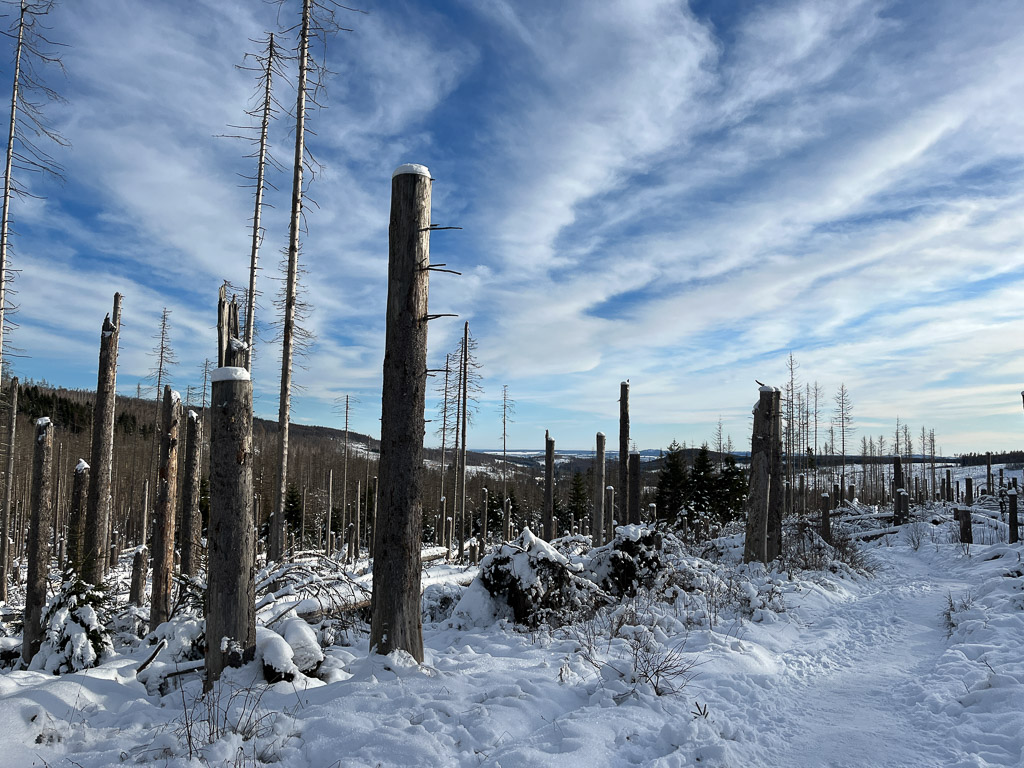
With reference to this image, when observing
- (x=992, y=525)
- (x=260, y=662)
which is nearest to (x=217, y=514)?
(x=260, y=662)

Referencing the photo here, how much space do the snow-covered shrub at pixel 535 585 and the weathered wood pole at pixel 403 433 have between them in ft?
9.86

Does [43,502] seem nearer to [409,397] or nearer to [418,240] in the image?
[409,397]

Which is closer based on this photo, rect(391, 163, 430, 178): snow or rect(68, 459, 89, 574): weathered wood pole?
rect(391, 163, 430, 178): snow

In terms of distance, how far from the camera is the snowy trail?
4016 millimetres

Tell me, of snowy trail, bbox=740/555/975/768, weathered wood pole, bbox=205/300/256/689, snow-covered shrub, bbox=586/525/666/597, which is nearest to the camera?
snowy trail, bbox=740/555/975/768

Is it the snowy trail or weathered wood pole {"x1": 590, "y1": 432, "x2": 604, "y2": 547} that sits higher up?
weathered wood pole {"x1": 590, "y1": 432, "x2": 604, "y2": 547}

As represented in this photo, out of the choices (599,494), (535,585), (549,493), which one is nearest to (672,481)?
(549,493)

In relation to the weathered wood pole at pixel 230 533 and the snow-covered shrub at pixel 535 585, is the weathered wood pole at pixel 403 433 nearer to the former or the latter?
the weathered wood pole at pixel 230 533

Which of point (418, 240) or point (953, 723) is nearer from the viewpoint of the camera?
point (953, 723)

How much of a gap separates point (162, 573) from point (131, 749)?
5.12 meters

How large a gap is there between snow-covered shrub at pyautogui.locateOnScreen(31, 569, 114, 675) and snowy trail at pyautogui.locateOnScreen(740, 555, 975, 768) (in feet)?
22.5

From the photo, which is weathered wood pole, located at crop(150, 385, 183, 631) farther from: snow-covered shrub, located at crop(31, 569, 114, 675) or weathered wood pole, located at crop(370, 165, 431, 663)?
weathered wood pole, located at crop(370, 165, 431, 663)

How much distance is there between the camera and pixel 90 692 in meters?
4.80

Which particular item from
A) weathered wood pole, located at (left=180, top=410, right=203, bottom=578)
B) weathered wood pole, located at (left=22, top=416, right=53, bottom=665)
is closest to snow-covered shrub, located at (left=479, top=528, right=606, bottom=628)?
weathered wood pole, located at (left=180, top=410, right=203, bottom=578)
